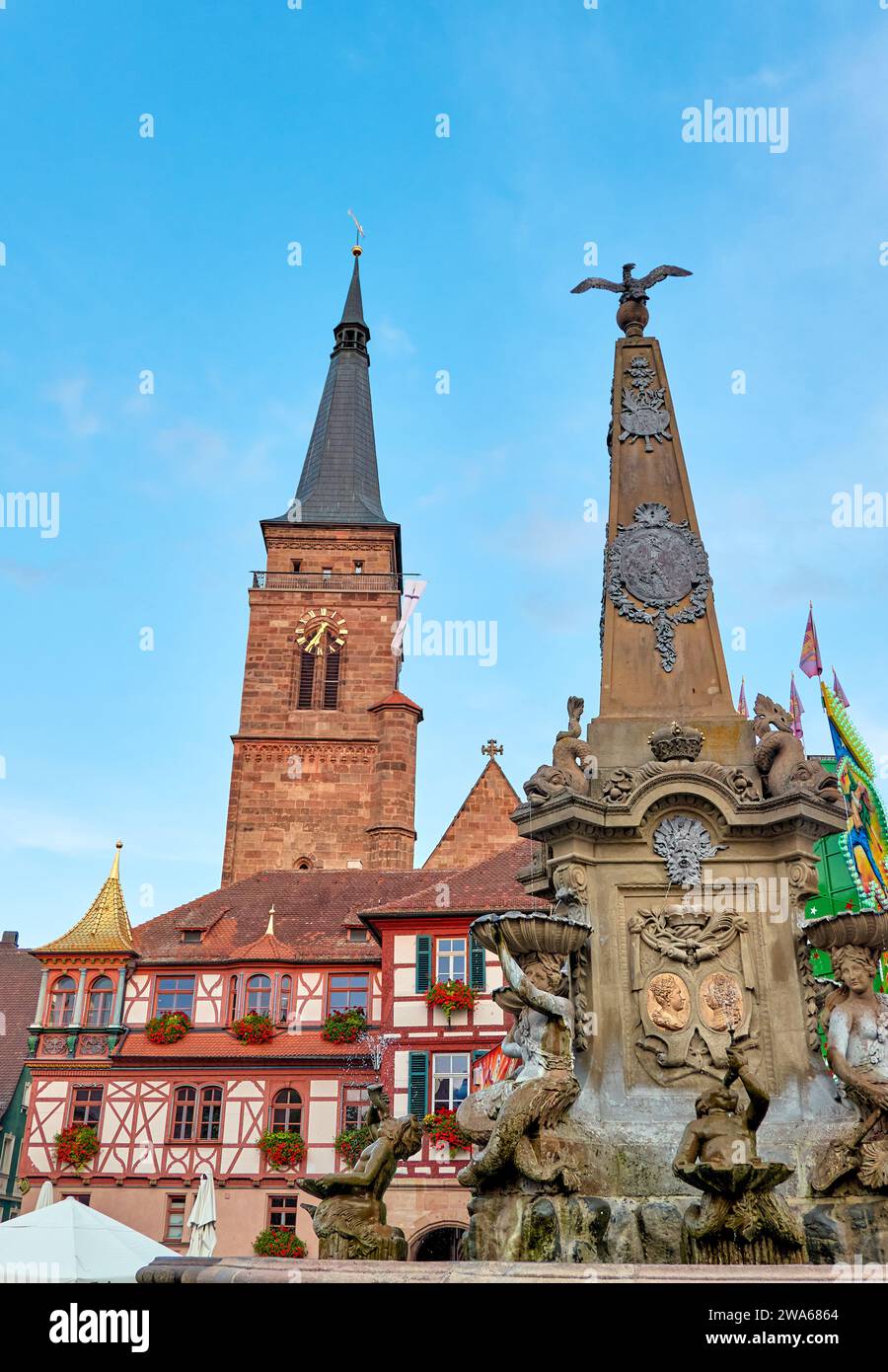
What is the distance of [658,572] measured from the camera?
10.4 metres

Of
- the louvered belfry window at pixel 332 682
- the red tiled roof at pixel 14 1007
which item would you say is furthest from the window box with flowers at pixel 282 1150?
the louvered belfry window at pixel 332 682

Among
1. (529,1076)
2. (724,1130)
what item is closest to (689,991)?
(529,1076)

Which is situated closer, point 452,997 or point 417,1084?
point 417,1084

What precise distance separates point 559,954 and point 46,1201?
1913 centimetres

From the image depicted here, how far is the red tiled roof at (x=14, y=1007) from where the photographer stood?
36969 mm

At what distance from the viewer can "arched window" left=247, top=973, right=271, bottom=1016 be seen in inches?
1212

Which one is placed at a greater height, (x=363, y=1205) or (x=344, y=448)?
(x=344, y=448)

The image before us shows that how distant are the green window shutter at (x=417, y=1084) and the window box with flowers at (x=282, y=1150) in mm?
3221

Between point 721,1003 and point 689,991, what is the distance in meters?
0.23

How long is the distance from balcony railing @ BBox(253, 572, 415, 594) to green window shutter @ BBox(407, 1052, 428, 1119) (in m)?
28.5

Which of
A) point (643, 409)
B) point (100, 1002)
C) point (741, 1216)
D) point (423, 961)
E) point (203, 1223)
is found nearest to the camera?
point (741, 1216)

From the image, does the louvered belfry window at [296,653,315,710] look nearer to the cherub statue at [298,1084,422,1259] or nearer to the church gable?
the church gable

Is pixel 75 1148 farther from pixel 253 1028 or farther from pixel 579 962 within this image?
pixel 579 962
